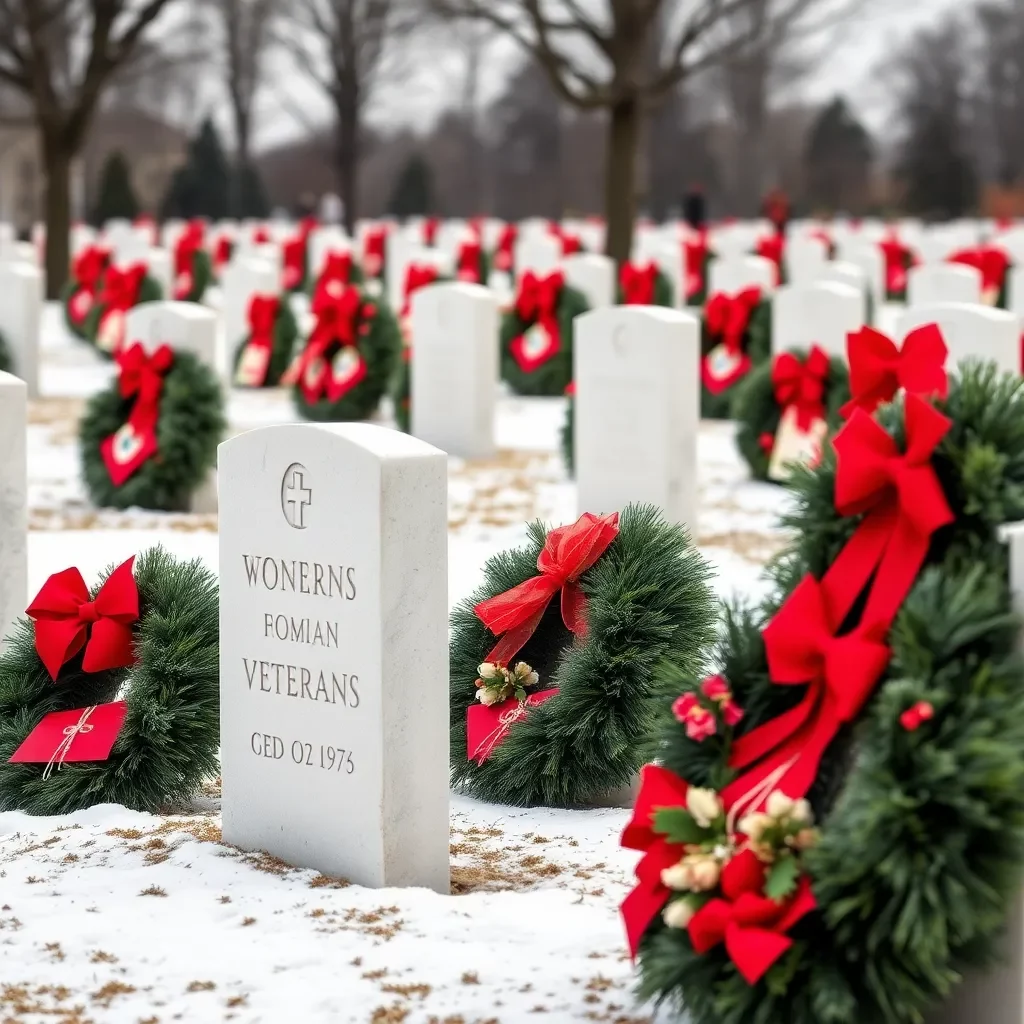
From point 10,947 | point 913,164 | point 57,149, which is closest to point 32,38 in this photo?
point 57,149

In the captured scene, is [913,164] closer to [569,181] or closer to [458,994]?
[569,181]

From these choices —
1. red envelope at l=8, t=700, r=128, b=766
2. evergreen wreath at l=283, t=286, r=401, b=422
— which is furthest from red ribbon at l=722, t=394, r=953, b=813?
evergreen wreath at l=283, t=286, r=401, b=422

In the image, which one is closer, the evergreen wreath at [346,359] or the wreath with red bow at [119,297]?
the evergreen wreath at [346,359]

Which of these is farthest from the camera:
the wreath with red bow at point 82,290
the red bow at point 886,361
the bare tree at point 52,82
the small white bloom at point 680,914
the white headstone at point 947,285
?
the bare tree at point 52,82

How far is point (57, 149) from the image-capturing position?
20.6m

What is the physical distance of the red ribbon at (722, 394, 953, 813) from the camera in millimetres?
3203

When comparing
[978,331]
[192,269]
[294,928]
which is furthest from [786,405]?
[192,269]

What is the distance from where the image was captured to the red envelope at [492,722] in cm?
483

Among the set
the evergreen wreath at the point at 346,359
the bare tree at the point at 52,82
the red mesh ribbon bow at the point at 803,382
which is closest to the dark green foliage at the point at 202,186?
the bare tree at the point at 52,82

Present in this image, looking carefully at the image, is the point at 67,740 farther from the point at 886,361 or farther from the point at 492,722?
the point at 886,361

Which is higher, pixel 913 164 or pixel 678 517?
pixel 913 164

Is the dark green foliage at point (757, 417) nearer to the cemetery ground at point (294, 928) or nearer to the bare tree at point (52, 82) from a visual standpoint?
the cemetery ground at point (294, 928)

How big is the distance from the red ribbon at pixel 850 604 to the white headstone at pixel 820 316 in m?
7.03

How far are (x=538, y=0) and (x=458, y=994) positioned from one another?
15251mm
